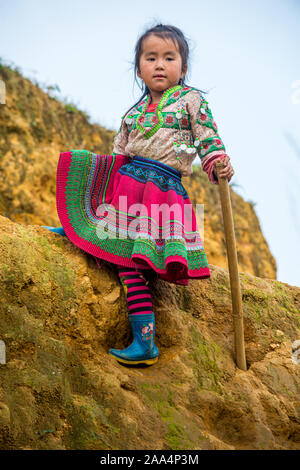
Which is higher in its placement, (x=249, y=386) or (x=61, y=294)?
(x=61, y=294)

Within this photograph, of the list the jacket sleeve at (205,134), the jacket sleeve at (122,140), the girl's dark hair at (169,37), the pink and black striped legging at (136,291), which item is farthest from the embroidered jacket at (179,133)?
the pink and black striped legging at (136,291)

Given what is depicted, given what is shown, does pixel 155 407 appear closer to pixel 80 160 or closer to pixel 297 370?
pixel 297 370

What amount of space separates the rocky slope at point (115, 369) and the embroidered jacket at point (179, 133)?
2.73 feet

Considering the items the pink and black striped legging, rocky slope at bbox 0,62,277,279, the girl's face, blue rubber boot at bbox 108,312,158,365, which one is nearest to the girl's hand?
the girl's face

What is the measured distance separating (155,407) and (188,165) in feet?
5.11

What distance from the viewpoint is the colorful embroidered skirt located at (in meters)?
2.54

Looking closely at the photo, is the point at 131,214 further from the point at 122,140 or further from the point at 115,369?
the point at 115,369

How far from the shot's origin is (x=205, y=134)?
9.04 feet

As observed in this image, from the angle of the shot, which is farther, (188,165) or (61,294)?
(188,165)

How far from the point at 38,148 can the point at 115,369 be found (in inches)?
234

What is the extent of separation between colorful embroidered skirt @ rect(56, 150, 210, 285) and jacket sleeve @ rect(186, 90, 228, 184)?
0.76ft

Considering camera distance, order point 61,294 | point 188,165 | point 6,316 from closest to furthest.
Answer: point 6,316 → point 61,294 → point 188,165

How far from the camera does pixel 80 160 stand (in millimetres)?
2793
